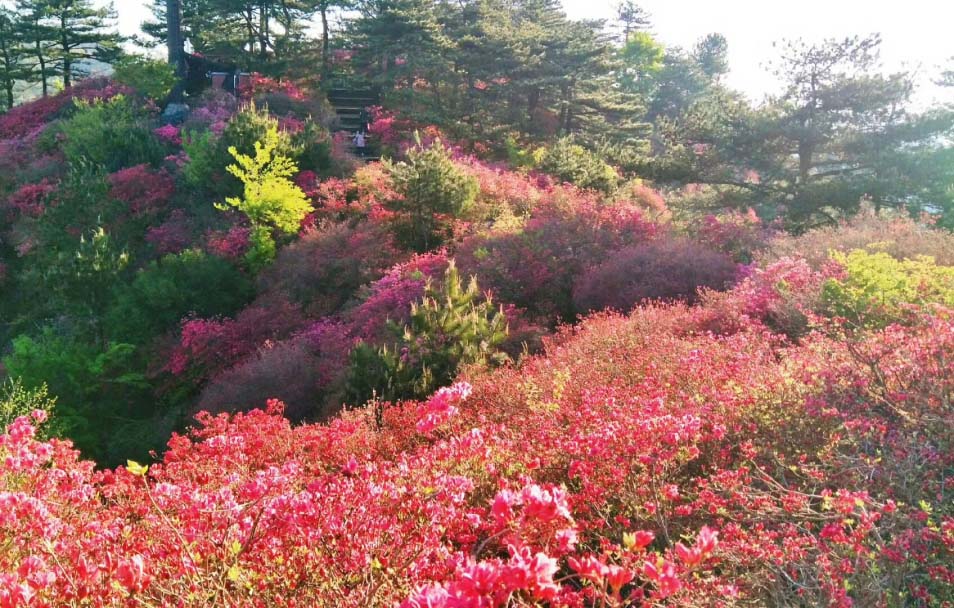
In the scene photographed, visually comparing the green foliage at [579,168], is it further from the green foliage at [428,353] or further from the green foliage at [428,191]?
the green foliage at [428,353]

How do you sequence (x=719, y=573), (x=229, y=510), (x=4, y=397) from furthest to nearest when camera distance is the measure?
(x=4, y=397) < (x=719, y=573) < (x=229, y=510)

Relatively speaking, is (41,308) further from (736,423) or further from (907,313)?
(907,313)

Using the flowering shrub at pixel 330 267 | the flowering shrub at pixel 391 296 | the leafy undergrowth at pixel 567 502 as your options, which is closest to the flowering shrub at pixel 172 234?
the flowering shrub at pixel 330 267

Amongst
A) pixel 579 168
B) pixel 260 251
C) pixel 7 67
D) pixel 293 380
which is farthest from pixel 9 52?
pixel 293 380

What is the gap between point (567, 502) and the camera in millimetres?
4105

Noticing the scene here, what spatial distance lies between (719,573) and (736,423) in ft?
5.08

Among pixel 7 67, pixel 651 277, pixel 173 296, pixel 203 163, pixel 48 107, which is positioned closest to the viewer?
pixel 651 277

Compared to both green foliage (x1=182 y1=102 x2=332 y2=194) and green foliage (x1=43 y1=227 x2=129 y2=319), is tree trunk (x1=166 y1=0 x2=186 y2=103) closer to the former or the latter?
green foliage (x1=182 y1=102 x2=332 y2=194)

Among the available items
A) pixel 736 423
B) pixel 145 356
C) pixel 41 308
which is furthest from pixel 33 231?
pixel 736 423

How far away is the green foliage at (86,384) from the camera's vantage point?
1193 cm

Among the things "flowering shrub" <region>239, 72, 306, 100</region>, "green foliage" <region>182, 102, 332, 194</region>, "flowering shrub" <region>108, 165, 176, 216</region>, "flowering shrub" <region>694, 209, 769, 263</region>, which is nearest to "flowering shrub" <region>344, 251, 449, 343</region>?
"flowering shrub" <region>694, 209, 769, 263</region>

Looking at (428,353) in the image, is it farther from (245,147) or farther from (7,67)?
(7,67)

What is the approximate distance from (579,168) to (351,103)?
12.6 meters

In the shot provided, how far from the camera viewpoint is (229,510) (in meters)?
3.45
